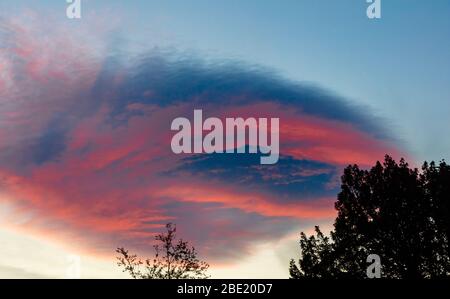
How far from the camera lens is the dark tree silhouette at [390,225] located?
38781 millimetres

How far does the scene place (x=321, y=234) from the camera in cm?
4656

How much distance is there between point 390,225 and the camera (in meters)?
40.1

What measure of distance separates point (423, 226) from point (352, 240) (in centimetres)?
605

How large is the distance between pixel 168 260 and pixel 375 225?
25997 millimetres

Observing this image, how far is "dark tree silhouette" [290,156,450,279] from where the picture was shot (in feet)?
127
